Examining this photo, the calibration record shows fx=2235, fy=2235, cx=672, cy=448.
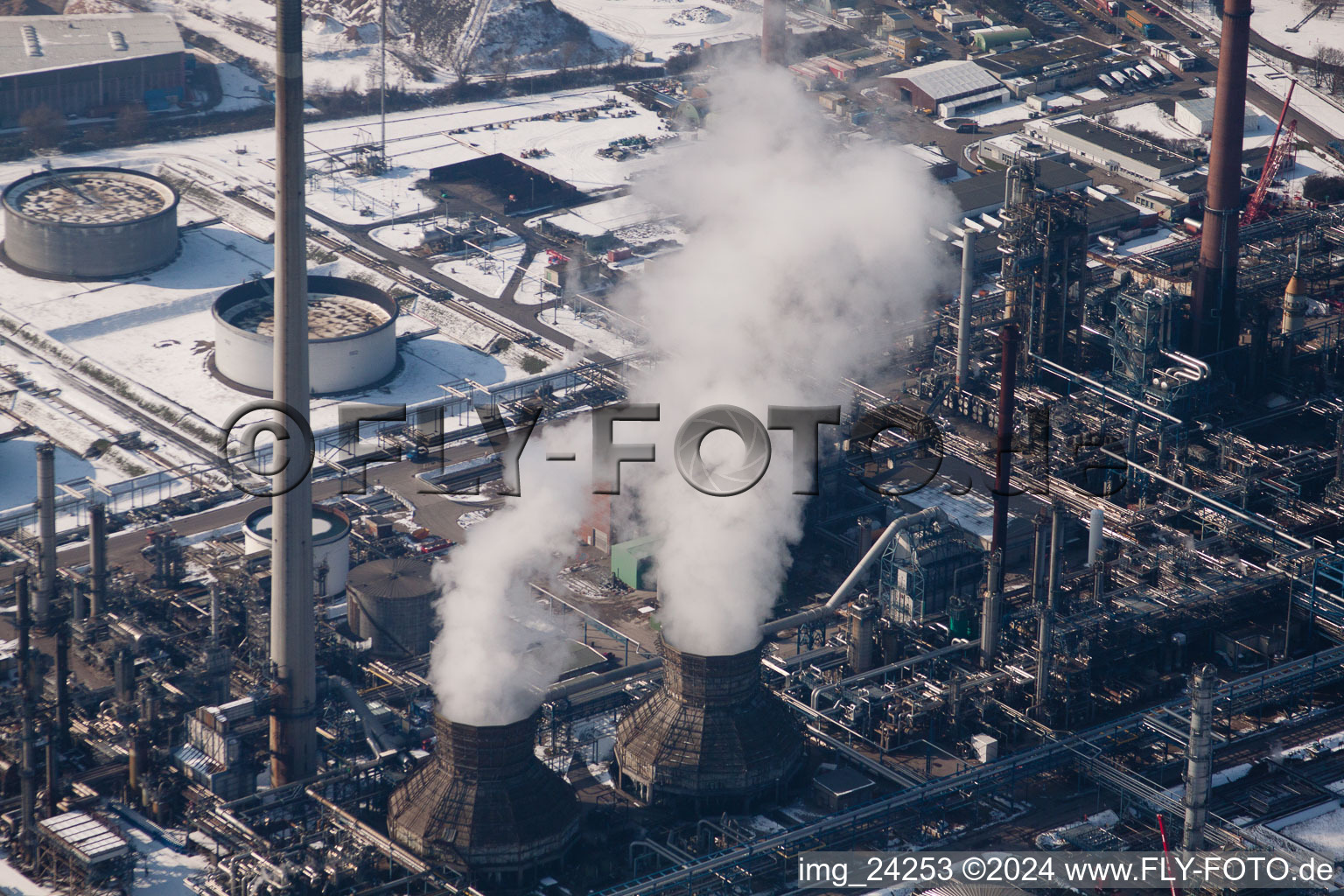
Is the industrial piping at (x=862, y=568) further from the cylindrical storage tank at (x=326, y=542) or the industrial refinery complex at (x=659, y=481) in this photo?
the cylindrical storage tank at (x=326, y=542)

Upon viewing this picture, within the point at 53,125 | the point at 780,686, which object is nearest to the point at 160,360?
the point at 53,125

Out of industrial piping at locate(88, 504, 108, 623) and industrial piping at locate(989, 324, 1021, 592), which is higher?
industrial piping at locate(989, 324, 1021, 592)

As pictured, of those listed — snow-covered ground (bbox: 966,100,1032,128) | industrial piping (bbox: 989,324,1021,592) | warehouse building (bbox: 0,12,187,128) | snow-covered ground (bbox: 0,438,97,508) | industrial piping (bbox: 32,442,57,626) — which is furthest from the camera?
snow-covered ground (bbox: 966,100,1032,128)

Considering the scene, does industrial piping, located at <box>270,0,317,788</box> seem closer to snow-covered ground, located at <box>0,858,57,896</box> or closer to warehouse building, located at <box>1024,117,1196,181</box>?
snow-covered ground, located at <box>0,858,57,896</box>

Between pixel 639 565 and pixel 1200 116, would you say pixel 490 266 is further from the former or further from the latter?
pixel 1200 116

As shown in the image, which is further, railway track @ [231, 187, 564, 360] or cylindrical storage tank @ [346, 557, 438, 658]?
railway track @ [231, 187, 564, 360]

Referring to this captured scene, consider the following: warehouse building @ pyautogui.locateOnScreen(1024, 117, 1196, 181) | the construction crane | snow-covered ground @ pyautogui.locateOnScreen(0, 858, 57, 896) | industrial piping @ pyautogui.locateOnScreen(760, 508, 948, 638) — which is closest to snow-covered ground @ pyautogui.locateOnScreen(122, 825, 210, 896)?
snow-covered ground @ pyautogui.locateOnScreen(0, 858, 57, 896)

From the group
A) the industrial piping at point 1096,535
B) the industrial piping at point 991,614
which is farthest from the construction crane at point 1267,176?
the industrial piping at point 991,614
